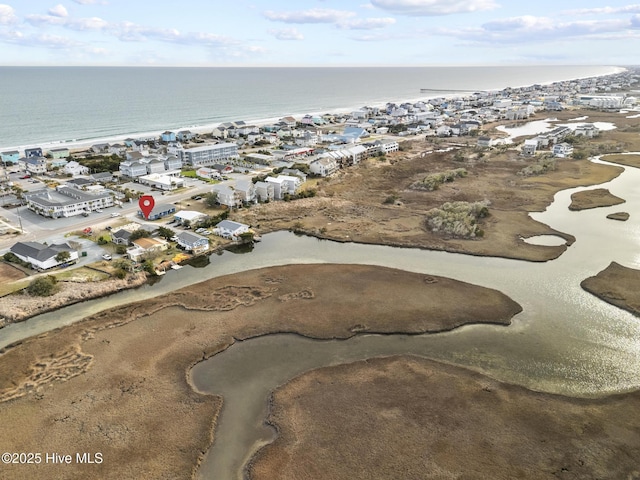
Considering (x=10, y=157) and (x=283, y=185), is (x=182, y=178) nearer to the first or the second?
(x=283, y=185)

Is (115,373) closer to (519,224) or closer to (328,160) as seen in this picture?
(519,224)

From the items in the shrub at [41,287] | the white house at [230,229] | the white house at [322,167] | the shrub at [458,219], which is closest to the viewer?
the shrub at [41,287]

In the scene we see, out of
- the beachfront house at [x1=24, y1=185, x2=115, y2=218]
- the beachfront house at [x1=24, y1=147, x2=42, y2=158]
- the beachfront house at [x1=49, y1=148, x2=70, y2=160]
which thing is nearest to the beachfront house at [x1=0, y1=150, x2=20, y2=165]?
the beachfront house at [x1=24, y1=147, x2=42, y2=158]

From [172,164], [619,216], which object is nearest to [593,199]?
[619,216]

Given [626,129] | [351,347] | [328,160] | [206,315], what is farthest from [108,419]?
[626,129]

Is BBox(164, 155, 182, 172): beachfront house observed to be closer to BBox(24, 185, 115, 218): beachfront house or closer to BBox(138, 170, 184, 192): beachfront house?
BBox(138, 170, 184, 192): beachfront house

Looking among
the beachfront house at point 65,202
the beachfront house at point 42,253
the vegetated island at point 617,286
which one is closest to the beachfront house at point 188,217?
the beachfront house at point 65,202

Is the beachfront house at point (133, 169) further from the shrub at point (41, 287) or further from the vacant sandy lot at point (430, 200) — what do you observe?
the shrub at point (41, 287)
